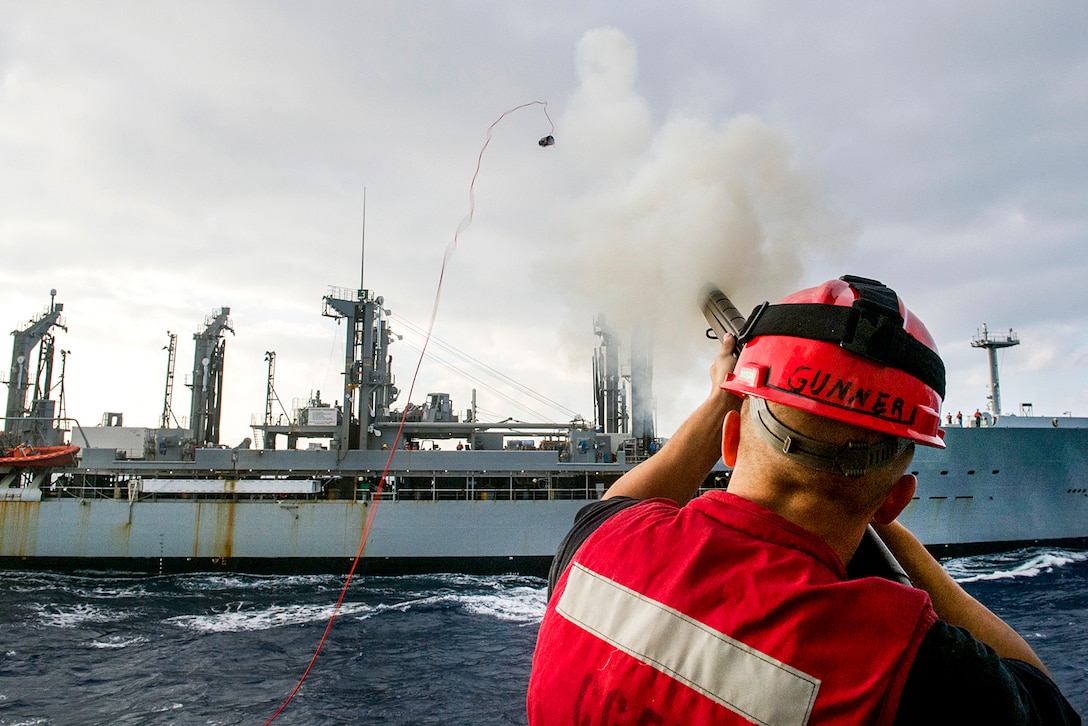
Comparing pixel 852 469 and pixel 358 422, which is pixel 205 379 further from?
pixel 852 469

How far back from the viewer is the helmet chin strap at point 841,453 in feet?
3.80

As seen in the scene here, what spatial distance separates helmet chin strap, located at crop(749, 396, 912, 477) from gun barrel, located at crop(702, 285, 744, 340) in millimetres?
1125

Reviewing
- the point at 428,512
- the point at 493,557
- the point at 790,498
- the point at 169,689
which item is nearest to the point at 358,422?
the point at 428,512

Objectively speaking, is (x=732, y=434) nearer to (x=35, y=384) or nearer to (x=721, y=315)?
(x=721, y=315)

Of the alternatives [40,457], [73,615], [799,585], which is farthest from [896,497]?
[40,457]

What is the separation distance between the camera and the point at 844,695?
0.88 meters

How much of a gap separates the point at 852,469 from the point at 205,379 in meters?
35.1

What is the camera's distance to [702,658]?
0.97 m

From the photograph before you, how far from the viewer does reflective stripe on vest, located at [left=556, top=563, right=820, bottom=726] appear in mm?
916

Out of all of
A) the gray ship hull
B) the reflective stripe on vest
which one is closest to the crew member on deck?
the reflective stripe on vest

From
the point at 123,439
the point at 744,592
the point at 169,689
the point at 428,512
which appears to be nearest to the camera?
the point at 744,592

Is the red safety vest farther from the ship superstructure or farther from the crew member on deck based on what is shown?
the ship superstructure

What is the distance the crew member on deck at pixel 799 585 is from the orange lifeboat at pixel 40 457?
32.7 m

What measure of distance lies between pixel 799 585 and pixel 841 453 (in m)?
0.31
